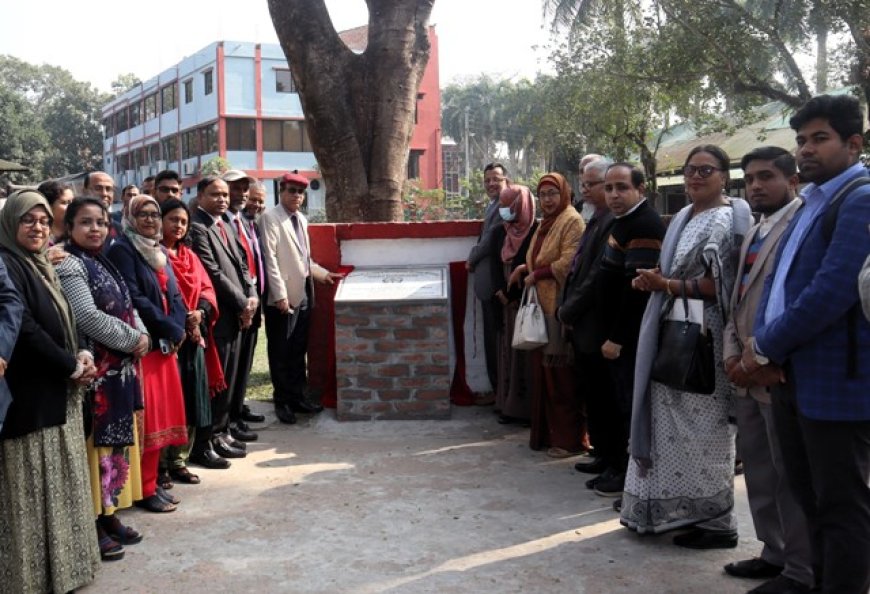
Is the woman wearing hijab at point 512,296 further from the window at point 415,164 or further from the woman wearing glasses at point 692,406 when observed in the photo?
the window at point 415,164

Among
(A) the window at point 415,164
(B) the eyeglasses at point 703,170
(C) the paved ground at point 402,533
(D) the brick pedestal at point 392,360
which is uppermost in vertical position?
(A) the window at point 415,164

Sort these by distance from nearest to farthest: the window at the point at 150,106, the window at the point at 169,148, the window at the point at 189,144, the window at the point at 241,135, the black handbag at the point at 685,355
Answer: the black handbag at the point at 685,355, the window at the point at 241,135, the window at the point at 189,144, the window at the point at 169,148, the window at the point at 150,106

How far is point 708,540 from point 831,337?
4.73ft

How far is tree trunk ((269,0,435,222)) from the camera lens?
802 cm

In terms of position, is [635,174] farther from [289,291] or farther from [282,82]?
[282,82]

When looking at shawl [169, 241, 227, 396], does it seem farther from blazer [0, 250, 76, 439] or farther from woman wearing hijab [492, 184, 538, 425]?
woman wearing hijab [492, 184, 538, 425]

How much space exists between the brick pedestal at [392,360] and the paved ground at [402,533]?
1.86 feet

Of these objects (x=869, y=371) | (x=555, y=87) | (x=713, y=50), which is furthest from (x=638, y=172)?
(x=555, y=87)

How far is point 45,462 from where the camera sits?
3.35 meters

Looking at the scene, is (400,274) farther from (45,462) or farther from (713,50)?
(713,50)

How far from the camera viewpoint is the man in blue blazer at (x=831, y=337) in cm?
273

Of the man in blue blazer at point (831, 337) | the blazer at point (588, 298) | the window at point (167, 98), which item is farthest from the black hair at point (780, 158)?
the window at point (167, 98)

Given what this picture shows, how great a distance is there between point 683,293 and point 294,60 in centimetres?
551

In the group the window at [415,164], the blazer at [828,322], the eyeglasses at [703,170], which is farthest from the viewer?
the window at [415,164]
